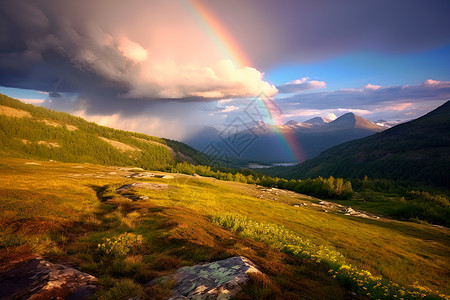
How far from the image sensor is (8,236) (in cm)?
1204

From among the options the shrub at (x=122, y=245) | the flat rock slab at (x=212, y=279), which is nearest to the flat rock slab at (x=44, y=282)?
the shrub at (x=122, y=245)

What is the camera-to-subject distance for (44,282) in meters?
7.61

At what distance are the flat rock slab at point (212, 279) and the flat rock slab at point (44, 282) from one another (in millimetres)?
3683

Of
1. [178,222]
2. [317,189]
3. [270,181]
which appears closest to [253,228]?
[178,222]

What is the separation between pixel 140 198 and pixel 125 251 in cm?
2300

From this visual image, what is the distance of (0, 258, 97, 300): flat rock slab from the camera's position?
7031mm

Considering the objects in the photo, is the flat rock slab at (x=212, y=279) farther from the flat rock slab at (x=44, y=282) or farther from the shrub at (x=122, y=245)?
the shrub at (x=122, y=245)

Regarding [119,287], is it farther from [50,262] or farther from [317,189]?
[317,189]

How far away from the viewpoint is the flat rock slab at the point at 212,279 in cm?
762

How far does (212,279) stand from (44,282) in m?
6.59

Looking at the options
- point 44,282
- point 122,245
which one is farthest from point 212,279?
point 122,245

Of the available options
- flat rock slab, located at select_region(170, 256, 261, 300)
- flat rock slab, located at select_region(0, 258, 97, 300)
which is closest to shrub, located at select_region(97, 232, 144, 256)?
flat rock slab, located at select_region(0, 258, 97, 300)

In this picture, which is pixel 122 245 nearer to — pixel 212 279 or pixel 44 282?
pixel 44 282

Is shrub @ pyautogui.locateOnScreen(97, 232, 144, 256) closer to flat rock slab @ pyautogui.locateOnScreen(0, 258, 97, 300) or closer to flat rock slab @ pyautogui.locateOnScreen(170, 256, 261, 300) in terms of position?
flat rock slab @ pyautogui.locateOnScreen(0, 258, 97, 300)
